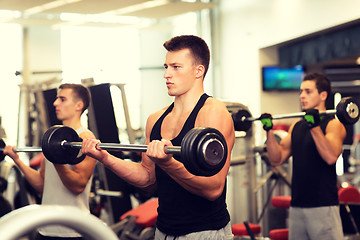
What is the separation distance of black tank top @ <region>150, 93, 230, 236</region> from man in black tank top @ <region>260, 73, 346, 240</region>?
1096mm

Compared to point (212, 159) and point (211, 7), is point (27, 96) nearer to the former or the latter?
point (211, 7)

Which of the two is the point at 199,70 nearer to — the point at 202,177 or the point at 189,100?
the point at 189,100

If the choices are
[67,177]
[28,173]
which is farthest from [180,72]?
[28,173]

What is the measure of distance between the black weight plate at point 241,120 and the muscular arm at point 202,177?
63.0 inches

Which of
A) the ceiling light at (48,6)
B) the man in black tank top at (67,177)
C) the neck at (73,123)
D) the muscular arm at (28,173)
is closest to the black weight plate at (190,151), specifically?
the man in black tank top at (67,177)

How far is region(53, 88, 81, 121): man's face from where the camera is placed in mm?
2486

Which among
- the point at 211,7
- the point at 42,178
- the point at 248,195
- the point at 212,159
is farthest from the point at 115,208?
the point at 211,7

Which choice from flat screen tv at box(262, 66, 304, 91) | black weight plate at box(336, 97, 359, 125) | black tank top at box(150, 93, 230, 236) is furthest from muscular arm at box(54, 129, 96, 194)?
flat screen tv at box(262, 66, 304, 91)

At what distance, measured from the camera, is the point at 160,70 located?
9.91 meters

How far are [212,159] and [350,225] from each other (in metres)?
2.66

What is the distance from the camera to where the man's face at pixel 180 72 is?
1.71 meters

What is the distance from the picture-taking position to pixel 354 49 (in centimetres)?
597

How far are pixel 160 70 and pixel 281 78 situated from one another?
3020 mm

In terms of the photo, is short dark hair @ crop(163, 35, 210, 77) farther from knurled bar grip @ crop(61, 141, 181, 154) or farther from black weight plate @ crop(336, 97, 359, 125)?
black weight plate @ crop(336, 97, 359, 125)
